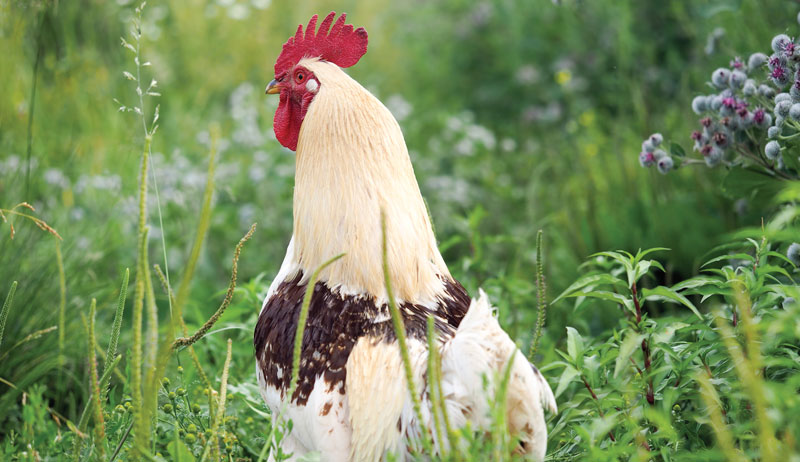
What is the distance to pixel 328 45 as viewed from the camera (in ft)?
7.62

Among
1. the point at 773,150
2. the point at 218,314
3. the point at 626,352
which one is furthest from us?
the point at 773,150

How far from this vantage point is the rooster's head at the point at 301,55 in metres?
2.29

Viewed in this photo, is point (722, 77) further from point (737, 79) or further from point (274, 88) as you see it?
point (274, 88)

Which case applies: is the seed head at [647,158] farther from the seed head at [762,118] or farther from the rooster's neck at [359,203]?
the rooster's neck at [359,203]

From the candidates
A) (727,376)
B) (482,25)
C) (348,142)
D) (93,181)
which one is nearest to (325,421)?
(348,142)

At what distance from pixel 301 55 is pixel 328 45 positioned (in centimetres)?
10

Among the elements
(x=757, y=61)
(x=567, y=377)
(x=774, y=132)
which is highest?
(x=757, y=61)

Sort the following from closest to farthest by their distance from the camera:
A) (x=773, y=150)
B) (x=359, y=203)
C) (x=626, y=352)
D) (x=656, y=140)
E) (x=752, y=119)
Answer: (x=626, y=352)
(x=359, y=203)
(x=773, y=150)
(x=752, y=119)
(x=656, y=140)

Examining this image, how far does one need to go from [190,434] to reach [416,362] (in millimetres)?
691

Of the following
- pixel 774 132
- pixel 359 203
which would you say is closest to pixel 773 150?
pixel 774 132

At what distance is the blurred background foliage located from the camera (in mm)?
3197

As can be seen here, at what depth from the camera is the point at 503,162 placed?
568cm

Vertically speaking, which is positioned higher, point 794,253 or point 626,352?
point 794,253

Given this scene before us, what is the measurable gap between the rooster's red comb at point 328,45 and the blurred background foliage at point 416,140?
2.72ft
